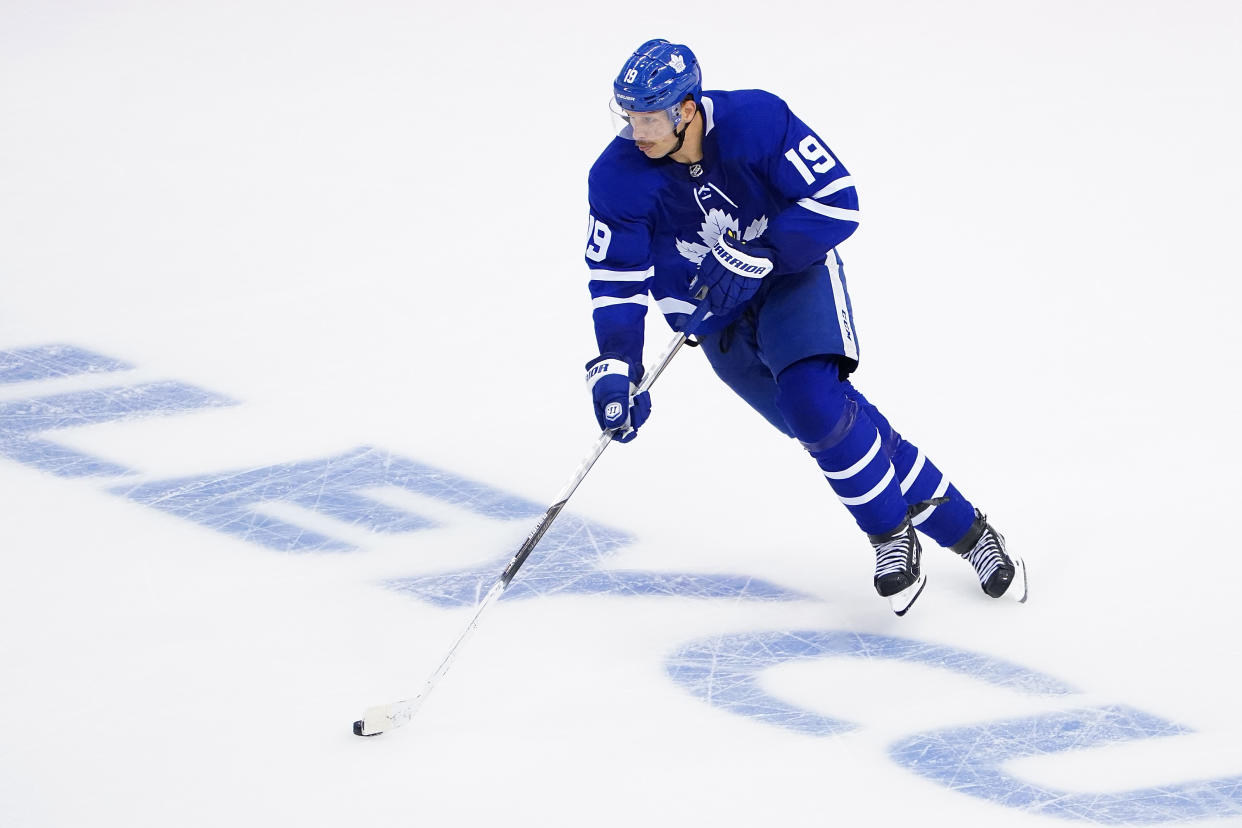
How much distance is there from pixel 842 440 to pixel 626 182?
0.68m

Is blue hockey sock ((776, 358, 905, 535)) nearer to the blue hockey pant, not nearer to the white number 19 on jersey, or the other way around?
the blue hockey pant

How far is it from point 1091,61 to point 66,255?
13.9 feet

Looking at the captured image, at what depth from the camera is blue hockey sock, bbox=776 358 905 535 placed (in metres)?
3.31

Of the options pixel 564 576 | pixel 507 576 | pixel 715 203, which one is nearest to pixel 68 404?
pixel 564 576

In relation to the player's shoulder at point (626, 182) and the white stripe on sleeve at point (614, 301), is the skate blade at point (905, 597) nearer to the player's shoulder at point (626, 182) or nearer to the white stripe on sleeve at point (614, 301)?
the white stripe on sleeve at point (614, 301)

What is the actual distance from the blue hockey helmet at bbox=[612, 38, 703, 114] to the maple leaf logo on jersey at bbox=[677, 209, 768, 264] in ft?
0.89

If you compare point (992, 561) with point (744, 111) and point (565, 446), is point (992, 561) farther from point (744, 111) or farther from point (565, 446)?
point (565, 446)

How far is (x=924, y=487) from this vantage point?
3582 mm

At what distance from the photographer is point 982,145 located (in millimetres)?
6355

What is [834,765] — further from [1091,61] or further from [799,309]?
[1091,61]

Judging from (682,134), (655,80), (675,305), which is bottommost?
(675,305)

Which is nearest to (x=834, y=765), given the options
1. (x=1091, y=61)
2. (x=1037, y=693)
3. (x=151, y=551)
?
(x=1037, y=693)

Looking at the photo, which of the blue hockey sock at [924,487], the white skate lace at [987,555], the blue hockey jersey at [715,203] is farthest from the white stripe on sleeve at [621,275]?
the white skate lace at [987,555]

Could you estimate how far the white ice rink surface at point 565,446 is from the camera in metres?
2.99
